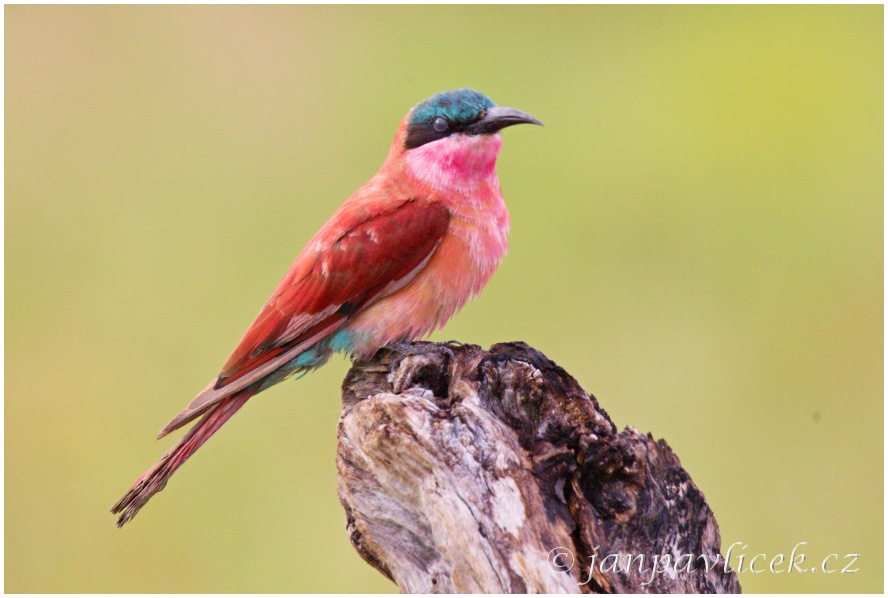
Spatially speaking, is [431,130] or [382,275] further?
[431,130]

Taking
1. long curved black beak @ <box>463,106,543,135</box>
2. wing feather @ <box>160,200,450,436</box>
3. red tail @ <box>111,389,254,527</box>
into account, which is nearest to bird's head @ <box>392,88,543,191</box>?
long curved black beak @ <box>463,106,543,135</box>

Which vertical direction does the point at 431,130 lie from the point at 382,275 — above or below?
above

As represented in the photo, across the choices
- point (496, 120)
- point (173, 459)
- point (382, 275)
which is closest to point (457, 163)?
point (496, 120)

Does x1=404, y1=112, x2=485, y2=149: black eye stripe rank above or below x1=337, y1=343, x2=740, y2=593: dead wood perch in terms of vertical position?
above

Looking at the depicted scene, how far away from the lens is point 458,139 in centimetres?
365

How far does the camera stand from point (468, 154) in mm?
3623

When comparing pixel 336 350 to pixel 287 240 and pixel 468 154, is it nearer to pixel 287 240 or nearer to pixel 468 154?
pixel 468 154

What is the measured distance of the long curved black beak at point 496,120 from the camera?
141 inches

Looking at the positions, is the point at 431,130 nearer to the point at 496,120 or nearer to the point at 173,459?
the point at 496,120

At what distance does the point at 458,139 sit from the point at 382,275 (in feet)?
1.96

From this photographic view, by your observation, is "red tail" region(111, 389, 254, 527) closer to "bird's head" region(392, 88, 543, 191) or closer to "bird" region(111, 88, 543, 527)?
"bird" region(111, 88, 543, 527)

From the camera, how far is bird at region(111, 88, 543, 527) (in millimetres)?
3344

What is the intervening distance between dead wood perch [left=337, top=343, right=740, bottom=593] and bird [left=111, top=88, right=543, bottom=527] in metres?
0.68

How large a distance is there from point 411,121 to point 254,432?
1544mm
